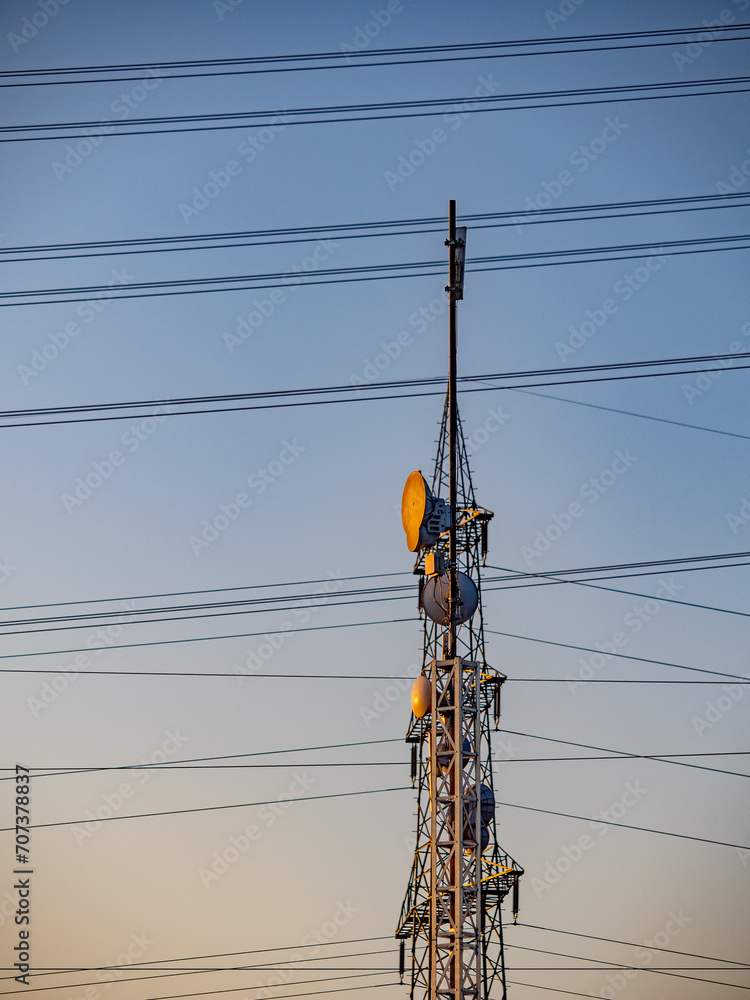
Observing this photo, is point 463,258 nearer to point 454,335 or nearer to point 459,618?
point 454,335

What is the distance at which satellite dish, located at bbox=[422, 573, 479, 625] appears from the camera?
3462cm

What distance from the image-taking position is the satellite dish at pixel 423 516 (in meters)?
35.0

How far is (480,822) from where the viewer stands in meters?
32.8

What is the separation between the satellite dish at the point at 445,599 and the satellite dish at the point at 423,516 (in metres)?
1.21

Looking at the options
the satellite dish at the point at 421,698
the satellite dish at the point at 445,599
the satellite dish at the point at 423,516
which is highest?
the satellite dish at the point at 423,516

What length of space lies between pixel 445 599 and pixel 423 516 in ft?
8.36

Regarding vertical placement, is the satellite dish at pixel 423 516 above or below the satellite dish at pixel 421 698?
above

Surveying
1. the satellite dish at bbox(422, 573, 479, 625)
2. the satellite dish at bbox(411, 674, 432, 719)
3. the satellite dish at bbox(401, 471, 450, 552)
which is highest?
the satellite dish at bbox(401, 471, 450, 552)

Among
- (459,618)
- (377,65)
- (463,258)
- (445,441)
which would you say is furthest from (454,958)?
(377,65)

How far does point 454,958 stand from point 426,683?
751 cm

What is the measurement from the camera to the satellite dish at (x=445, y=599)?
3462cm

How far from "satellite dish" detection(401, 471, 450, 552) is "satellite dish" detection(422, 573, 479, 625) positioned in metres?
1.21

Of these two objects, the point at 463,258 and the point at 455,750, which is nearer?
the point at 455,750

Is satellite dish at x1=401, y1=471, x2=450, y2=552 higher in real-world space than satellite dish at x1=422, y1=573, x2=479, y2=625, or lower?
higher
